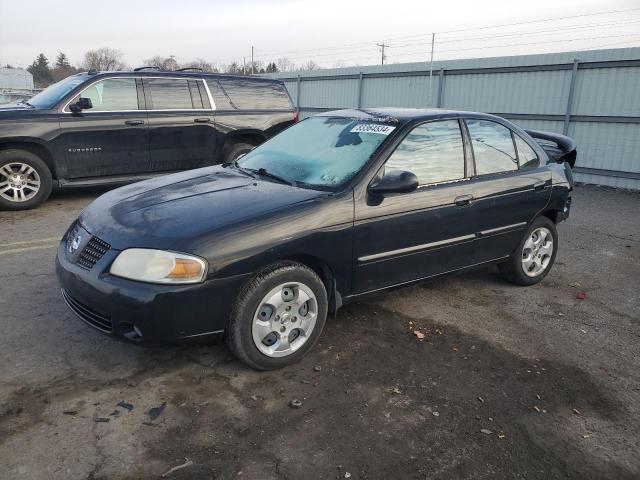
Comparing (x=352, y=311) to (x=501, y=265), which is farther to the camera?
(x=501, y=265)

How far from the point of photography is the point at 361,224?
3607mm

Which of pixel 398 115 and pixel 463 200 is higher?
pixel 398 115

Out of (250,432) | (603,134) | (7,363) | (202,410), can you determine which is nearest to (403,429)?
(250,432)

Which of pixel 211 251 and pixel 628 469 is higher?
pixel 211 251

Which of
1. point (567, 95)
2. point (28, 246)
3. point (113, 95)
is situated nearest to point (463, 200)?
point (28, 246)

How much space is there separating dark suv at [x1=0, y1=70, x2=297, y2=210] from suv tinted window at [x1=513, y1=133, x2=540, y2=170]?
199 inches

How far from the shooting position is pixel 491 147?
462 cm

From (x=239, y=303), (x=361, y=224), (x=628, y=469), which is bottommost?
(x=628, y=469)

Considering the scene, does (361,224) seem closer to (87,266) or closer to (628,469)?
(87,266)

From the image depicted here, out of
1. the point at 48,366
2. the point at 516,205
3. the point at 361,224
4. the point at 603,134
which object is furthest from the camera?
the point at 603,134

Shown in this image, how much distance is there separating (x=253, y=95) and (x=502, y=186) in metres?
5.64

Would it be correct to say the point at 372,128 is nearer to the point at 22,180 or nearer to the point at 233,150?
the point at 233,150

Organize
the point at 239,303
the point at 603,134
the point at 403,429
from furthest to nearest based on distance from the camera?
1. the point at 603,134
2. the point at 239,303
3. the point at 403,429

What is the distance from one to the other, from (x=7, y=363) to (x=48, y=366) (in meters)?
0.26
